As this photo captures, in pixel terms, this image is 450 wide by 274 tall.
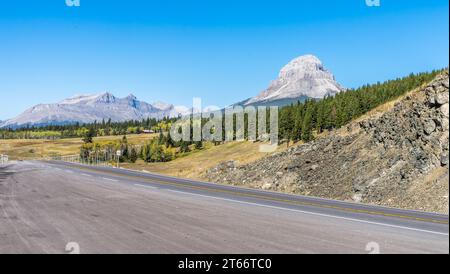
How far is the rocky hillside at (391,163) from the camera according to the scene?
2820 cm

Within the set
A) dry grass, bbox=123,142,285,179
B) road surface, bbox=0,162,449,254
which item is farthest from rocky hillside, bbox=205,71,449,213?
dry grass, bbox=123,142,285,179

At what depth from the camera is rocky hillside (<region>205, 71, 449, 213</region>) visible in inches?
1110

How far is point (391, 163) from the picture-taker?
33.1 meters

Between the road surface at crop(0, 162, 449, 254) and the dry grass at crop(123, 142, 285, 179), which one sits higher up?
the road surface at crop(0, 162, 449, 254)

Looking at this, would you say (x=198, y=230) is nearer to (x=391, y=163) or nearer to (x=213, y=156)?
(x=391, y=163)

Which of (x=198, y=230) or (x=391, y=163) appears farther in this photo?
(x=391, y=163)

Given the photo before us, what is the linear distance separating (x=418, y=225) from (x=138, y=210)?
1002 cm

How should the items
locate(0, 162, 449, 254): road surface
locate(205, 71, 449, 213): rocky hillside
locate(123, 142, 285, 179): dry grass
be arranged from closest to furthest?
locate(0, 162, 449, 254): road surface < locate(205, 71, 449, 213): rocky hillside < locate(123, 142, 285, 179): dry grass

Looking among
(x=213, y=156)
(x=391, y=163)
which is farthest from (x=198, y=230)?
(x=213, y=156)

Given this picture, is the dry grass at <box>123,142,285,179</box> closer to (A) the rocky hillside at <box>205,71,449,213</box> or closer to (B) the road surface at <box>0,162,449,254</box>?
(A) the rocky hillside at <box>205,71,449,213</box>

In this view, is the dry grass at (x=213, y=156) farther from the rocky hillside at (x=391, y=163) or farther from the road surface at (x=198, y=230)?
the road surface at (x=198, y=230)

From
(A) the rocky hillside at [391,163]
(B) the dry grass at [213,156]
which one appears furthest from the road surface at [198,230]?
(B) the dry grass at [213,156]

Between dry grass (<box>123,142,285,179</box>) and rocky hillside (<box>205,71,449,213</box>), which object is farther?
dry grass (<box>123,142,285,179</box>)
